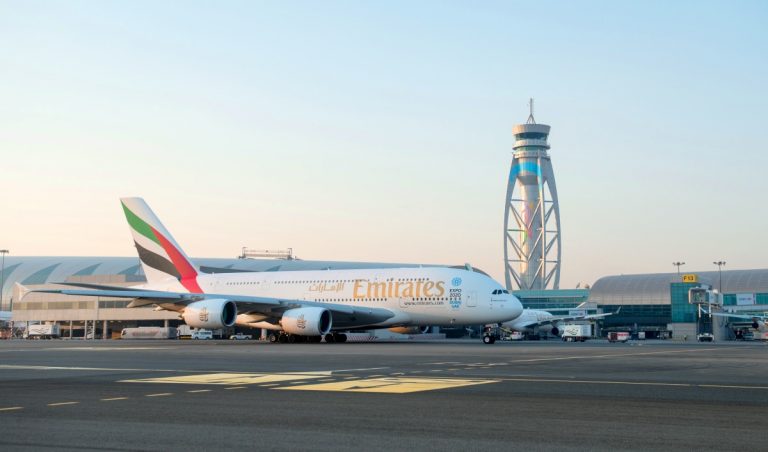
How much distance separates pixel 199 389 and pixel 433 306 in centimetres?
3825

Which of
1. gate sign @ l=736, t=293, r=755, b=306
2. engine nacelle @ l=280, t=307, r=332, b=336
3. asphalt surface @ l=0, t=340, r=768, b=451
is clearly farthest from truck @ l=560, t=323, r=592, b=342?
gate sign @ l=736, t=293, r=755, b=306

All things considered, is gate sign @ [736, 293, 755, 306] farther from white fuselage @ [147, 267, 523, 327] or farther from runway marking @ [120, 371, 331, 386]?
runway marking @ [120, 371, 331, 386]

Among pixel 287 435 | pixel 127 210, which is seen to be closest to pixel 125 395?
pixel 287 435

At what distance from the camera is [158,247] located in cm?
6562

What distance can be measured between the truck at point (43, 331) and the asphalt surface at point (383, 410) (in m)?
86.0

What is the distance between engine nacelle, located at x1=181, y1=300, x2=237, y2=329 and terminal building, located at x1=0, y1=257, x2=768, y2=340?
62973 millimetres

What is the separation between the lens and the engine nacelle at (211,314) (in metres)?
53.2

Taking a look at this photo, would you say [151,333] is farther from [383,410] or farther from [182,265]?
[383,410]

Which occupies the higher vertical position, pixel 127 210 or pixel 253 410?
pixel 127 210

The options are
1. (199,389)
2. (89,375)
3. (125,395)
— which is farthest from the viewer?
(89,375)

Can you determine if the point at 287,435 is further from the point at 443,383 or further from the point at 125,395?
the point at 443,383

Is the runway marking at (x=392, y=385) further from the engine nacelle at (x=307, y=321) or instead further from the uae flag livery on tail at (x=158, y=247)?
the uae flag livery on tail at (x=158, y=247)

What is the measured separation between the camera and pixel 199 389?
56.3 feet

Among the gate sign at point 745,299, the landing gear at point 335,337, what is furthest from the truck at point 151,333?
the gate sign at point 745,299
